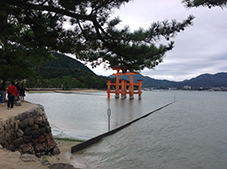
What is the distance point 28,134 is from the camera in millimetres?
6738

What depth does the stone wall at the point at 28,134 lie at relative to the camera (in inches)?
228

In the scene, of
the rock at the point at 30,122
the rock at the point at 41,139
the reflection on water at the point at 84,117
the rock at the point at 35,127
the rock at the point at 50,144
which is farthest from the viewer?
the reflection on water at the point at 84,117

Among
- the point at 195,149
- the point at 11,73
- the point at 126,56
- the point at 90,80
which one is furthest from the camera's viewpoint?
the point at 90,80

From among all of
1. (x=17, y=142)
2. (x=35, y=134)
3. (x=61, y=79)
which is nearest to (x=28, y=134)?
(x=35, y=134)

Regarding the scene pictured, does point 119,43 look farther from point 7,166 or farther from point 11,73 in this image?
point 11,73

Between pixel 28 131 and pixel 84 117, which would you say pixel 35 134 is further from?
pixel 84 117

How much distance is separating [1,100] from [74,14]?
7.59 m

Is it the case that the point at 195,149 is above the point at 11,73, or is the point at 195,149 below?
below

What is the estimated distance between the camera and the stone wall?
580 centimetres

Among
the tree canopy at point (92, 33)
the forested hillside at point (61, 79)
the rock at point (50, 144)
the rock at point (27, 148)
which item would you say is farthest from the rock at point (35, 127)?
the forested hillside at point (61, 79)

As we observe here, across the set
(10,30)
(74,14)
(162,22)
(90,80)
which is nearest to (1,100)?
(10,30)

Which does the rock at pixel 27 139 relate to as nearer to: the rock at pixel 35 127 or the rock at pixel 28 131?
the rock at pixel 28 131

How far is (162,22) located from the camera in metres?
4.96

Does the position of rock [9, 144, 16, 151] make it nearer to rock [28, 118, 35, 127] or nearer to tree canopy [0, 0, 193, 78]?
rock [28, 118, 35, 127]
